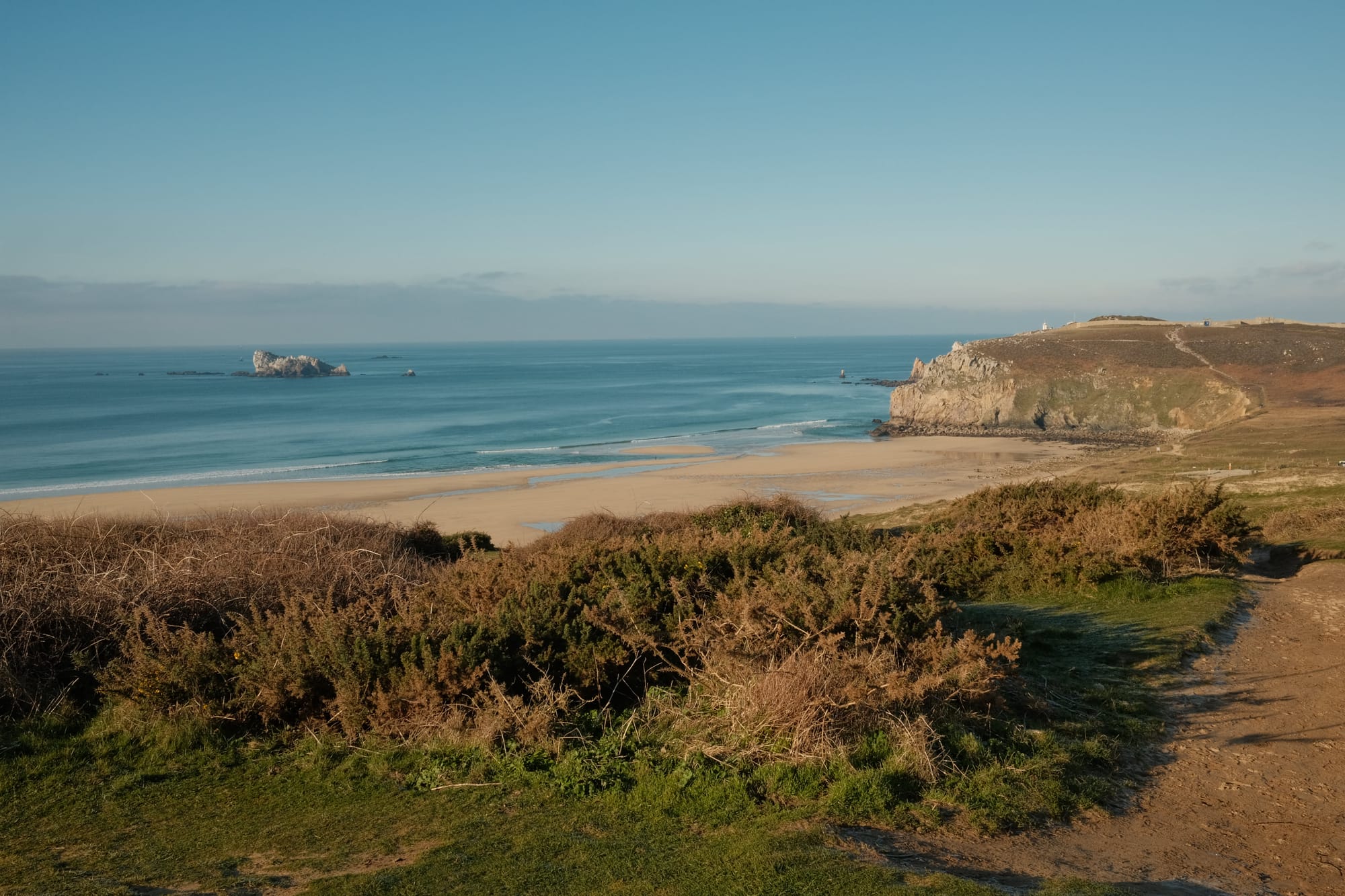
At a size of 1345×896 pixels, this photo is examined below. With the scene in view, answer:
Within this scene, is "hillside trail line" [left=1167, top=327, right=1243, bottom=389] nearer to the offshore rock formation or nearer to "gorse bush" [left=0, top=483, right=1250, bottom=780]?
"gorse bush" [left=0, top=483, right=1250, bottom=780]

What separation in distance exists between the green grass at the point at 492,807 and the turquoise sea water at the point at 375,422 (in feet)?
128

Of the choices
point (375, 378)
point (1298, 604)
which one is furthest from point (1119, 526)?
point (375, 378)

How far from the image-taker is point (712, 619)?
26.9ft

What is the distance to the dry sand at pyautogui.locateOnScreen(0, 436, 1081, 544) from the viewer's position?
34125mm

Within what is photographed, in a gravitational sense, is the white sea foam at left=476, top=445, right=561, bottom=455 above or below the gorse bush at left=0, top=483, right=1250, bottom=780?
below

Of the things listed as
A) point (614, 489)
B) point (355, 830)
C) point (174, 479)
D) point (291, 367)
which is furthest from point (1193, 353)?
point (291, 367)

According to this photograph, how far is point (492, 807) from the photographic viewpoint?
6.18 meters

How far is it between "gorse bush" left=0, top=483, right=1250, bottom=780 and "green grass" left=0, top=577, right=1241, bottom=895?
0.26m

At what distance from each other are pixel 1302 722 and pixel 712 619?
5.06 metres

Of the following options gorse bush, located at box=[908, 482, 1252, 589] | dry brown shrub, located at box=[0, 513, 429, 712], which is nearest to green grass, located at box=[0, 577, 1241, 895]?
dry brown shrub, located at box=[0, 513, 429, 712]

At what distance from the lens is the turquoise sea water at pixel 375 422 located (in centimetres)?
4934

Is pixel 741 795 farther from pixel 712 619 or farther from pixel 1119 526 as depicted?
pixel 1119 526

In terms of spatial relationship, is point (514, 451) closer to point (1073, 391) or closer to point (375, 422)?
point (375, 422)

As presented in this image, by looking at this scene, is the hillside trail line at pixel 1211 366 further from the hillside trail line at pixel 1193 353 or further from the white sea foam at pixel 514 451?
the white sea foam at pixel 514 451
